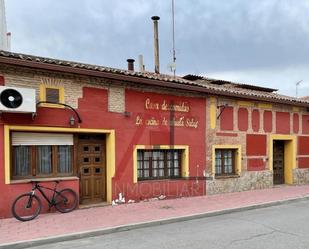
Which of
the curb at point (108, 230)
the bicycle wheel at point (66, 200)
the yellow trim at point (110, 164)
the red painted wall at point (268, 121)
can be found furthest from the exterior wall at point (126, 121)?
the red painted wall at point (268, 121)

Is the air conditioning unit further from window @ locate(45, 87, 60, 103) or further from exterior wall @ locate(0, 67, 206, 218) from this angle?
window @ locate(45, 87, 60, 103)

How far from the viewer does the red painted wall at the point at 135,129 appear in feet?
31.7

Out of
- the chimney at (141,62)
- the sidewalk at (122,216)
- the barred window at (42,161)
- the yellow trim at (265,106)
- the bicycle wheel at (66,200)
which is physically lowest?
the sidewalk at (122,216)

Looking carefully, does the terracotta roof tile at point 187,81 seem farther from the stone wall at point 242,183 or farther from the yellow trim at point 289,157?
the stone wall at point 242,183

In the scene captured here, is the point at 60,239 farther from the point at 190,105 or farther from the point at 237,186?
the point at 237,186

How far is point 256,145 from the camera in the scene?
1539cm

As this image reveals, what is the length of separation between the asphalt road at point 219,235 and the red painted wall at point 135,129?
284 cm

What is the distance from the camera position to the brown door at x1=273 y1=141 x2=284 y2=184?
16984 mm

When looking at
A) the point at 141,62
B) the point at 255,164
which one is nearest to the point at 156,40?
the point at 141,62

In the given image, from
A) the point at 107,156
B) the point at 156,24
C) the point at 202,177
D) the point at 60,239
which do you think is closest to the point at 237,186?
the point at 202,177

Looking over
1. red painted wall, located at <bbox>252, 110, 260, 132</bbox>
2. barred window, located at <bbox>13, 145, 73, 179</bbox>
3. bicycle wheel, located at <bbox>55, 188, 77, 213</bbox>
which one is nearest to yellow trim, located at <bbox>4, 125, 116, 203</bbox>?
barred window, located at <bbox>13, 145, 73, 179</bbox>

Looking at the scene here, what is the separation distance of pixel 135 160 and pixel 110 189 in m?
1.25

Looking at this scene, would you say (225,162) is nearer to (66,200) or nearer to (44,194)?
(66,200)

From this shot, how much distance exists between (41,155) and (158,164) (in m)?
4.16
